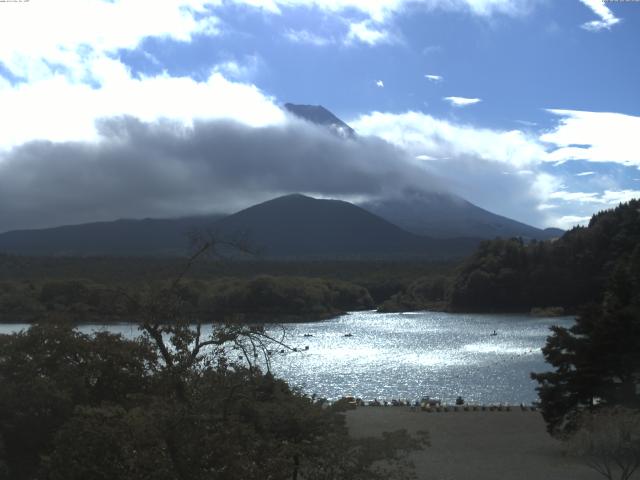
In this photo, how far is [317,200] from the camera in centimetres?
19325

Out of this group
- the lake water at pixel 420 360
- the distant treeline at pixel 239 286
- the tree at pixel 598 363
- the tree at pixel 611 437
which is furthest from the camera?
the distant treeline at pixel 239 286

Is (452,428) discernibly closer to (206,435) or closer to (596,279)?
(206,435)

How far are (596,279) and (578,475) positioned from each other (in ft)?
164

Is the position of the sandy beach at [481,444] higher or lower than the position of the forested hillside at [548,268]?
lower

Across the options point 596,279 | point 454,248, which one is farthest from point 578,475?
point 454,248

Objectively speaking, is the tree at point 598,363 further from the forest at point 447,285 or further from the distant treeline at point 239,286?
the forest at point 447,285

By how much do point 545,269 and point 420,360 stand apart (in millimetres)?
31795

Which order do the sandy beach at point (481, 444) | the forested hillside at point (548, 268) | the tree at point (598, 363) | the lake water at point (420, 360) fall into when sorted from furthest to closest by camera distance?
1. the forested hillside at point (548, 268)
2. the lake water at point (420, 360)
3. the tree at point (598, 363)
4. the sandy beach at point (481, 444)

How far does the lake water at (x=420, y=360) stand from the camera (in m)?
27.4

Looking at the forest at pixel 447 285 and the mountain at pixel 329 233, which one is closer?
the forest at pixel 447 285

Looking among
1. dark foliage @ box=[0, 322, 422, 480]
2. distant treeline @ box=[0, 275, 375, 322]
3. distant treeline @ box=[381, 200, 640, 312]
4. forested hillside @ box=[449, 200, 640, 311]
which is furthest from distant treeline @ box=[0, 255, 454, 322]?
dark foliage @ box=[0, 322, 422, 480]

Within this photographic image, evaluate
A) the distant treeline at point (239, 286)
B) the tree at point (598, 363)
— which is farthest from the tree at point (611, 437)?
the distant treeline at point (239, 286)

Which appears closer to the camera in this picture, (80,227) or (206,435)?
(206,435)

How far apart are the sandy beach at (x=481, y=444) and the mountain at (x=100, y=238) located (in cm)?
11982
